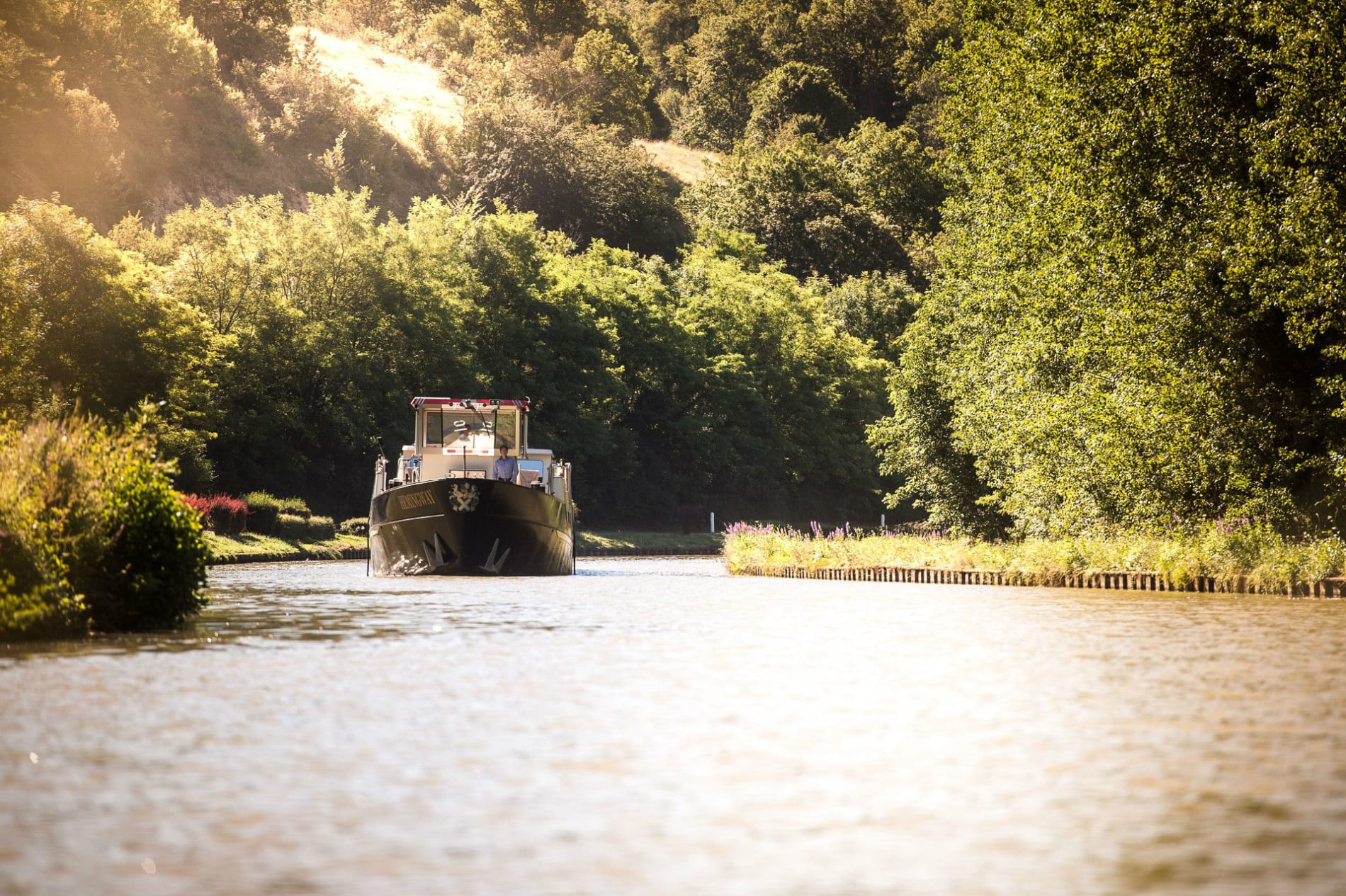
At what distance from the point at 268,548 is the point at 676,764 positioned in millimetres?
38270

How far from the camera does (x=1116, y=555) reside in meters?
27.7

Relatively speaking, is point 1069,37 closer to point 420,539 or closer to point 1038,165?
point 1038,165

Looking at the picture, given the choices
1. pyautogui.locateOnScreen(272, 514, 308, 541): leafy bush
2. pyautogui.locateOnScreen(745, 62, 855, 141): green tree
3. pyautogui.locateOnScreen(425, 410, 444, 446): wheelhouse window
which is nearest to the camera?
pyautogui.locateOnScreen(425, 410, 444, 446): wheelhouse window

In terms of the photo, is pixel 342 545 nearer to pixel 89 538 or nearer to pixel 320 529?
pixel 320 529

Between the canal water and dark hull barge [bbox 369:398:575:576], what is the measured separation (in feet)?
53.4

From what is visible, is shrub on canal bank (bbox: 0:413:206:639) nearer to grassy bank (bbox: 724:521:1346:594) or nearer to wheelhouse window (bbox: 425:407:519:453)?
grassy bank (bbox: 724:521:1346:594)

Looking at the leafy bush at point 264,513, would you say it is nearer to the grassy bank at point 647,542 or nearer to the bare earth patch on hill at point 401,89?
the grassy bank at point 647,542

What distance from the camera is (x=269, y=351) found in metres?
58.3

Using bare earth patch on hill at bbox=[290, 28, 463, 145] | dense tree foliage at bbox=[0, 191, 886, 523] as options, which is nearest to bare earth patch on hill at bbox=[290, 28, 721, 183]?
bare earth patch on hill at bbox=[290, 28, 463, 145]

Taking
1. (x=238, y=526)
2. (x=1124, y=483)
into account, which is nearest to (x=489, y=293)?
(x=238, y=526)

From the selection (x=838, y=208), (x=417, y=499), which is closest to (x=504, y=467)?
(x=417, y=499)

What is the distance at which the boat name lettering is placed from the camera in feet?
108

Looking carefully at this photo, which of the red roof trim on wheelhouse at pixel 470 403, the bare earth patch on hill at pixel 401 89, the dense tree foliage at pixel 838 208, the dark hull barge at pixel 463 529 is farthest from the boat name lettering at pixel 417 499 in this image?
the bare earth patch on hill at pixel 401 89

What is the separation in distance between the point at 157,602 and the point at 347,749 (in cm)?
958
